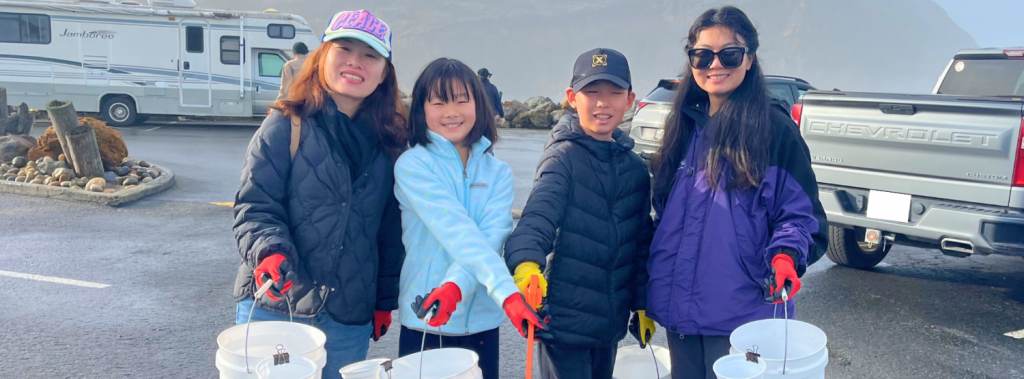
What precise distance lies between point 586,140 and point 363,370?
41.2 inches

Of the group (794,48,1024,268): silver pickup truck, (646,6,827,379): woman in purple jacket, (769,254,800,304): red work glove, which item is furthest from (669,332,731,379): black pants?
(794,48,1024,268): silver pickup truck

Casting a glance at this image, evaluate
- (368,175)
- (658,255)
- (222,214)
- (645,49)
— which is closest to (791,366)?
(658,255)

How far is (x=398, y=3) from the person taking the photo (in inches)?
7003

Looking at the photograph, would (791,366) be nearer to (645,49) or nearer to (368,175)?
(368,175)

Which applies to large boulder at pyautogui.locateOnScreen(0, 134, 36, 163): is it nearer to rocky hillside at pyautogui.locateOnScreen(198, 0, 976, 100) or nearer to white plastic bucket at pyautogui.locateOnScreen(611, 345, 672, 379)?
white plastic bucket at pyautogui.locateOnScreen(611, 345, 672, 379)

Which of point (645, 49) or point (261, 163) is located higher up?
point (645, 49)

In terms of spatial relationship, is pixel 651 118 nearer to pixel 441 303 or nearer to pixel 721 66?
pixel 721 66

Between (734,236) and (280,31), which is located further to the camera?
(280,31)

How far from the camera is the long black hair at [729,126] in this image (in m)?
2.32

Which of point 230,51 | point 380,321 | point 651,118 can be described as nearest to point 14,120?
point 230,51

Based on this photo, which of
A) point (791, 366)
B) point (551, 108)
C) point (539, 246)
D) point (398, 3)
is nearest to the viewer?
point (791, 366)

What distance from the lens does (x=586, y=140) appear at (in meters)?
2.48

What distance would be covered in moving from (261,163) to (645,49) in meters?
183

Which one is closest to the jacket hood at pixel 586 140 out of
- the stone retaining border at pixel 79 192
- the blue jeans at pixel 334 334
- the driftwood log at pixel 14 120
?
the blue jeans at pixel 334 334
